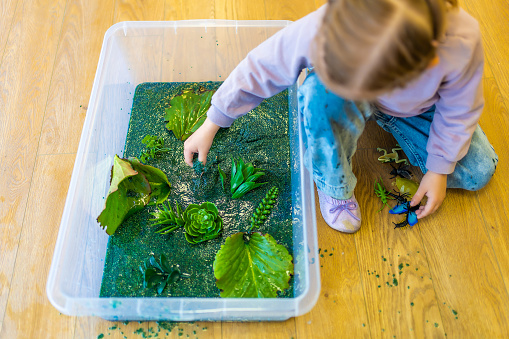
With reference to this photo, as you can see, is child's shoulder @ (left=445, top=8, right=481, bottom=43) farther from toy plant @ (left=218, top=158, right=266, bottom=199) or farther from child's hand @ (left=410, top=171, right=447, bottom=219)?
toy plant @ (left=218, top=158, right=266, bottom=199)

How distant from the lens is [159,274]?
2.73ft

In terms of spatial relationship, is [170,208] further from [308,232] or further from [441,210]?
[441,210]

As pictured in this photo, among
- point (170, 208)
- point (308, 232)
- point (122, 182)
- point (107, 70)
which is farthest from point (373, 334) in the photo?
point (107, 70)

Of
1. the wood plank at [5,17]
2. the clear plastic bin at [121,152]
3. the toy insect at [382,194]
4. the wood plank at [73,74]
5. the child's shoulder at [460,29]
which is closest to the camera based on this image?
the child's shoulder at [460,29]

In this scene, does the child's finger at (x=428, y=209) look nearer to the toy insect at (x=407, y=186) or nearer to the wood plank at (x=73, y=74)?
the toy insect at (x=407, y=186)

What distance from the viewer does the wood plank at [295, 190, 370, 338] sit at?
0.80 meters

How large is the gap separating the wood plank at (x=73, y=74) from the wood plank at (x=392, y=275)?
2.42ft

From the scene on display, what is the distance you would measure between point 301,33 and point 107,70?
20.0 inches

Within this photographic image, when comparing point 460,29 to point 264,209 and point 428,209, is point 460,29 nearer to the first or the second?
point 428,209

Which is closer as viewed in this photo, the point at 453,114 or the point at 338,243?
the point at 453,114

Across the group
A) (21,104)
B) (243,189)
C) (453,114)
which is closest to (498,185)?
(453,114)

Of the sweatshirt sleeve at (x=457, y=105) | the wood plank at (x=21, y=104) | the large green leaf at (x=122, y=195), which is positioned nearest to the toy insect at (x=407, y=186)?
the sweatshirt sleeve at (x=457, y=105)

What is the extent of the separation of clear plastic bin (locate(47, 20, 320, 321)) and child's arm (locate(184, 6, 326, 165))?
0.18 meters

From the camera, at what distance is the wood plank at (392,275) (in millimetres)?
805
